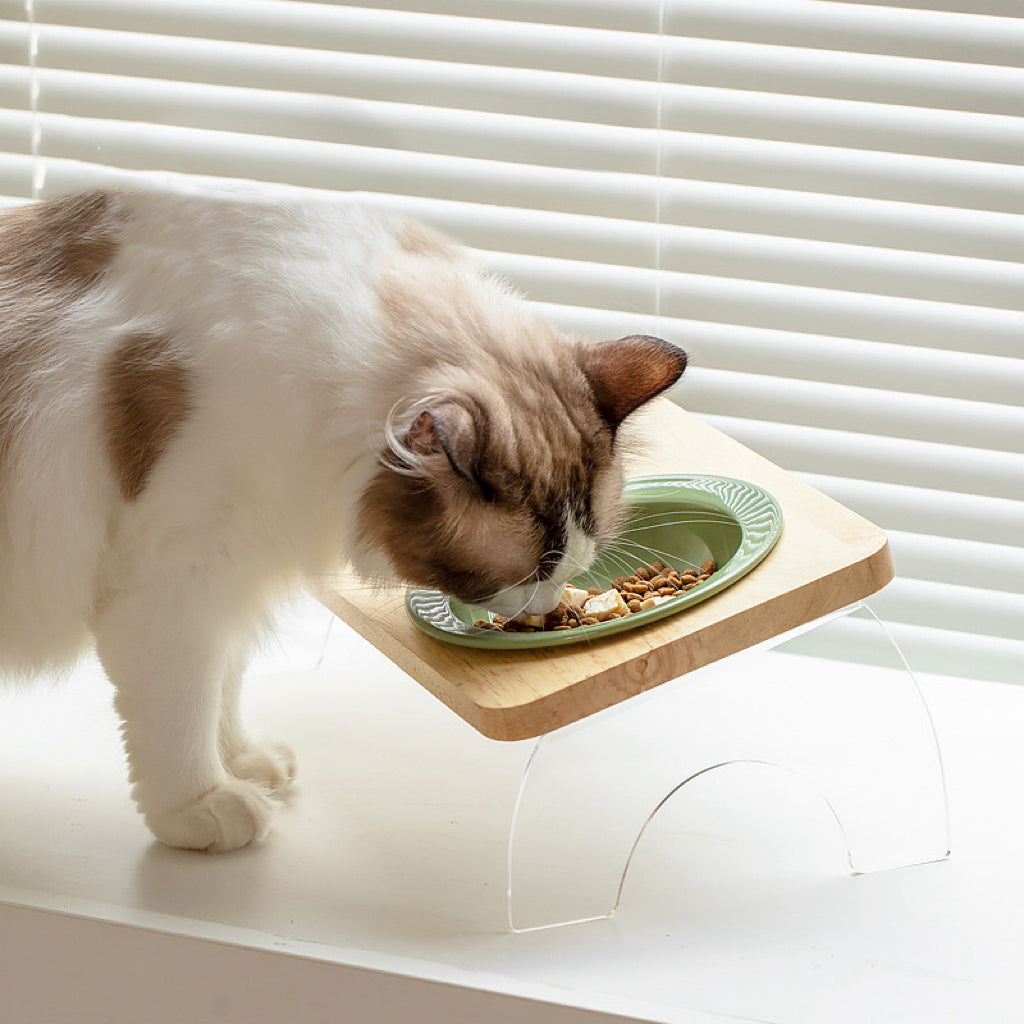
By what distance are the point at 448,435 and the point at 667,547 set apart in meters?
0.52

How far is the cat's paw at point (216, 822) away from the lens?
53.4 inches

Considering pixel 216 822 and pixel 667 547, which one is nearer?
pixel 216 822

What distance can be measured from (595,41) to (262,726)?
915mm

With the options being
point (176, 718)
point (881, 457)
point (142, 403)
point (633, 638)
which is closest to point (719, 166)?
point (881, 457)

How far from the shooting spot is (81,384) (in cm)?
123

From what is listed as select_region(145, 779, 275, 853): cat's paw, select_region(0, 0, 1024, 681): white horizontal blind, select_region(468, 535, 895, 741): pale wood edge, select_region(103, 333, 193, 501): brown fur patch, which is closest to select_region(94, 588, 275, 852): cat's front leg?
select_region(145, 779, 275, 853): cat's paw

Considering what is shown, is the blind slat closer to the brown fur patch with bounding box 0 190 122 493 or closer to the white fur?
the white fur

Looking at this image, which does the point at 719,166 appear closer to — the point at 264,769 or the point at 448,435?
the point at 448,435

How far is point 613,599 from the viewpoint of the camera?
133 cm

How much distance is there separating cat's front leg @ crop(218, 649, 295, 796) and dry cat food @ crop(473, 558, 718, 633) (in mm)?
305

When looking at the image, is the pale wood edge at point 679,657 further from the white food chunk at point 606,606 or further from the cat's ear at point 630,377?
the cat's ear at point 630,377

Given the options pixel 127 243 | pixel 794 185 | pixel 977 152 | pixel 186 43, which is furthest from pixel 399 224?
pixel 977 152

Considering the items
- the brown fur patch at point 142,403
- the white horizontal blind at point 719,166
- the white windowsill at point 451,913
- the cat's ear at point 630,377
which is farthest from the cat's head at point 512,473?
the white horizontal blind at point 719,166

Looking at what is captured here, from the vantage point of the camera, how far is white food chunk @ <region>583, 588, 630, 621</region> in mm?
1311
